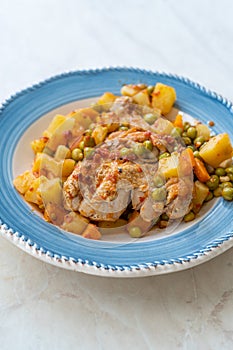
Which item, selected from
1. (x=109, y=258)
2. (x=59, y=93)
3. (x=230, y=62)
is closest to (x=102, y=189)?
(x=109, y=258)

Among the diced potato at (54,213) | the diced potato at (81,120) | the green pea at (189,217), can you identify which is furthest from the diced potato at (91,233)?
the diced potato at (81,120)

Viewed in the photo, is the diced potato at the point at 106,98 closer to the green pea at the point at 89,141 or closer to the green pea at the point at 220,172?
the green pea at the point at 89,141

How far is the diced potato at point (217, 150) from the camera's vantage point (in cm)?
333

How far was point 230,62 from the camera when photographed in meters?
4.83

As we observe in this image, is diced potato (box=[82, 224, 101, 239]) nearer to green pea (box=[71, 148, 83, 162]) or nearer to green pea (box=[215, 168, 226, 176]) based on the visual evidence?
green pea (box=[71, 148, 83, 162])

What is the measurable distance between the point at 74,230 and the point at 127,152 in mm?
604

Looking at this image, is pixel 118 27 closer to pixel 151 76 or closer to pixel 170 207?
pixel 151 76

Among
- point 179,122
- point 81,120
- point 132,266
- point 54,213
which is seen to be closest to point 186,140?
point 179,122

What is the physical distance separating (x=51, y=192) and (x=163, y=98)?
3.63 ft

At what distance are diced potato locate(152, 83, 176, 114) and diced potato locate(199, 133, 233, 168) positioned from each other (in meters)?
0.57

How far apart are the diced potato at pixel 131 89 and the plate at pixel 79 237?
97mm

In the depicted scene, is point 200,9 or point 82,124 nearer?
point 82,124

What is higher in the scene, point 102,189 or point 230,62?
point 230,62

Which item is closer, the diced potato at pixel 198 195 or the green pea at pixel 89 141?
the diced potato at pixel 198 195
